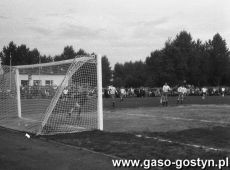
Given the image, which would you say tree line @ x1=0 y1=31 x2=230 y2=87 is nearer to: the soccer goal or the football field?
the soccer goal

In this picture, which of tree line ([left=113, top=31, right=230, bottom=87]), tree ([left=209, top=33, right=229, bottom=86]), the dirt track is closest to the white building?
the dirt track

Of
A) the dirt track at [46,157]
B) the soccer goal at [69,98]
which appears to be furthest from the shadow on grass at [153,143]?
the soccer goal at [69,98]

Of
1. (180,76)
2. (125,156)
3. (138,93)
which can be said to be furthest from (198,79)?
(125,156)

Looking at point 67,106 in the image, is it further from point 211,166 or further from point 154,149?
point 211,166

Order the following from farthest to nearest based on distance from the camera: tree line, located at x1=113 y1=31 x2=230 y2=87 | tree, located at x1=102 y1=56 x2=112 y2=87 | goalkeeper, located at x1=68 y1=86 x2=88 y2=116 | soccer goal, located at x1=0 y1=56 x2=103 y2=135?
tree, located at x1=102 y1=56 x2=112 y2=87, tree line, located at x1=113 y1=31 x2=230 y2=87, goalkeeper, located at x1=68 y1=86 x2=88 y2=116, soccer goal, located at x1=0 y1=56 x2=103 y2=135

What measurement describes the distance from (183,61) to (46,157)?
73.4 m

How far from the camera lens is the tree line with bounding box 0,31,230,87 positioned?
8044 centimetres

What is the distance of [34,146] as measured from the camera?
34.9ft

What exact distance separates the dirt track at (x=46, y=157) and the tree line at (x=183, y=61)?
6797 cm

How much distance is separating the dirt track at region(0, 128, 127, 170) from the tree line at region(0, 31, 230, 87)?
223ft

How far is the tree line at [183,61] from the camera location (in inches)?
3167

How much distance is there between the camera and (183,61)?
80438 mm

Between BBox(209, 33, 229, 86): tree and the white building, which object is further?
BBox(209, 33, 229, 86): tree

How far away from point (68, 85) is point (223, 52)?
79605mm
